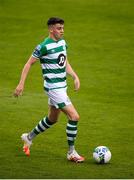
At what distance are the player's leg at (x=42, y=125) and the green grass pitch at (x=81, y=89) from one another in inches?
7.8

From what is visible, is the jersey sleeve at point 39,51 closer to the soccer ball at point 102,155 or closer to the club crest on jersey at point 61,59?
the club crest on jersey at point 61,59

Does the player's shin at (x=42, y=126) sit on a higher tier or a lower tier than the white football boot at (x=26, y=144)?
higher

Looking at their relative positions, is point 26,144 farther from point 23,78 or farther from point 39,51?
point 39,51

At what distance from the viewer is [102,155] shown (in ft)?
48.0

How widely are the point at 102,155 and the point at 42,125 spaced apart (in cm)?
151

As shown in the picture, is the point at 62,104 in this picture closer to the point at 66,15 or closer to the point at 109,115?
the point at 109,115

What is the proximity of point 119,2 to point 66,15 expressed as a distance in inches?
112

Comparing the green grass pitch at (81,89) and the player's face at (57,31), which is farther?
the player's face at (57,31)

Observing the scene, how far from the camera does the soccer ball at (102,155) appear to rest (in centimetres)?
1466

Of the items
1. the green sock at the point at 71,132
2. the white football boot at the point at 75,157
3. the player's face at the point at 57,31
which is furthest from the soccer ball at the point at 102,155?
the player's face at the point at 57,31

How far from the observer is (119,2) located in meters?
32.1

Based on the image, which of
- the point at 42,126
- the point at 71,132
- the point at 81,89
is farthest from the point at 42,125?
the point at 81,89

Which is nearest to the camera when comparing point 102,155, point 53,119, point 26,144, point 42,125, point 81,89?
point 102,155

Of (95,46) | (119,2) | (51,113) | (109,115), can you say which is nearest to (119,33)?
(95,46)
